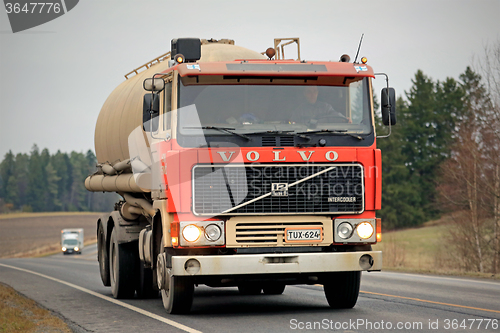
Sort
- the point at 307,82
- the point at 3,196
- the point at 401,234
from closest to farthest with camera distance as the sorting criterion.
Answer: the point at 307,82 → the point at 401,234 → the point at 3,196

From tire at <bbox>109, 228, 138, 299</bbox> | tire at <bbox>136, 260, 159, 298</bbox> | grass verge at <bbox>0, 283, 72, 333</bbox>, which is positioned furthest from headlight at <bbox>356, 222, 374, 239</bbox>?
tire at <bbox>109, 228, 138, 299</bbox>

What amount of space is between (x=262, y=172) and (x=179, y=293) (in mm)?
2133

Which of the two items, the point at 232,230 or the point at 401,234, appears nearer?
the point at 232,230

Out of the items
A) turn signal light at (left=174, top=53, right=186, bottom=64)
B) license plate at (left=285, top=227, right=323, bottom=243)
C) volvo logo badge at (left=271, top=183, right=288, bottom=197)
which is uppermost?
turn signal light at (left=174, top=53, right=186, bottom=64)

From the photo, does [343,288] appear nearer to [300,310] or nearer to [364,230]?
[300,310]

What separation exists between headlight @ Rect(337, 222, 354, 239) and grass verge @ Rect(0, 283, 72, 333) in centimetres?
371

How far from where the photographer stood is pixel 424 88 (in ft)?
263

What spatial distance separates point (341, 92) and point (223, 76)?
1.67 meters

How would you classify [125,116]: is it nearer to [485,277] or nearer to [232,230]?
[232,230]

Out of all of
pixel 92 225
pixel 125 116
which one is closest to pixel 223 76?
pixel 125 116

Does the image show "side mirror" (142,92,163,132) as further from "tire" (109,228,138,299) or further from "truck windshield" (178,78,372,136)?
"tire" (109,228,138,299)

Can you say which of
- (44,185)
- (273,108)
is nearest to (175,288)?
(273,108)

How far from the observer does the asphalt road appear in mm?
8750

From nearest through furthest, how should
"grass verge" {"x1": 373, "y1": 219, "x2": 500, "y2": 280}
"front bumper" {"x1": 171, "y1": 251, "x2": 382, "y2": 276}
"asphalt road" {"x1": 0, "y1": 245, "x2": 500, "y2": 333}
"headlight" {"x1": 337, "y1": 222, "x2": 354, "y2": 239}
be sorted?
"asphalt road" {"x1": 0, "y1": 245, "x2": 500, "y2": 333}, "front bumper" {"x1": 171, "y1": 251, "x2": 382, "y2": 276}, "headlight" {"x1": 337, "y1": 222, "x2": 354, "y2": 239}, "grass verge" {"x1": 373, "y1": 219, "x2": 500, "y2": 280}
